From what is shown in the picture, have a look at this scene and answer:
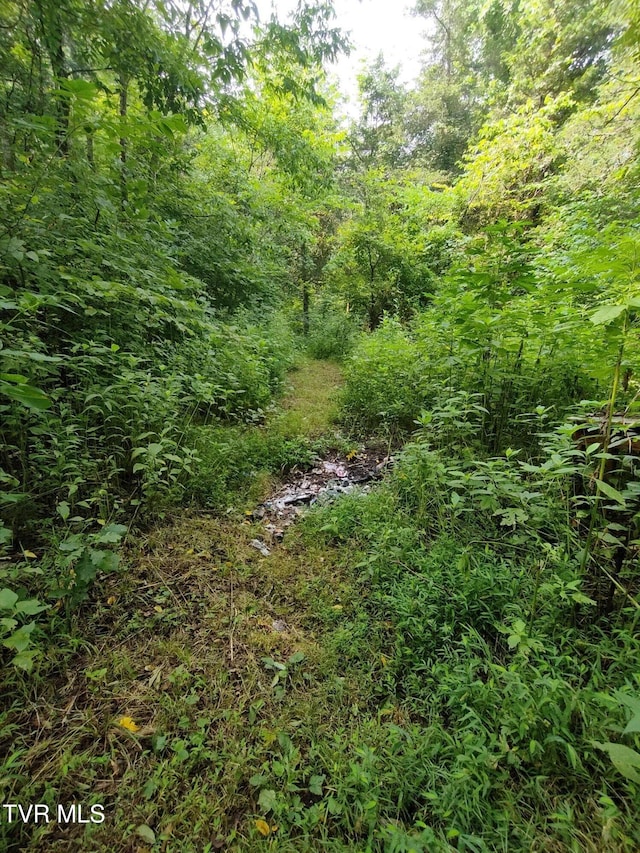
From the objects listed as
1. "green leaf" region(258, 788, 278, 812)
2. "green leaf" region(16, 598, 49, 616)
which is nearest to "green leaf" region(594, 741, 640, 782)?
"green leaf" region(258, 788, 278, 812)

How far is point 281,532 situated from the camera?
266cm

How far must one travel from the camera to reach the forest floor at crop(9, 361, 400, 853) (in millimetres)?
1156

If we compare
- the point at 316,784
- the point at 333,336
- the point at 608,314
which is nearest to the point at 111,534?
the point at 316,784

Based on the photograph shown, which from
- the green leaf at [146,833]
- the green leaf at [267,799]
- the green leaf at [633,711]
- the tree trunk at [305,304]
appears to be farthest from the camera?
the tree trunk at [305,304]

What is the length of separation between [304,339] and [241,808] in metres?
9.22

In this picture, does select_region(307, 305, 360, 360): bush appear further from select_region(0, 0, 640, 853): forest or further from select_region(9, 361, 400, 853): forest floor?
select_region(9, 361, 400, 853): forest floor

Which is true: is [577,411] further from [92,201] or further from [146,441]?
[92,201]

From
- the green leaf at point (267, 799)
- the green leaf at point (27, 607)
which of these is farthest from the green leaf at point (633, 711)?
the green leaf at point (27, 607)

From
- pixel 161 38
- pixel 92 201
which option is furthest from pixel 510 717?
pixel 161 38

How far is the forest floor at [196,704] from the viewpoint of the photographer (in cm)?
116

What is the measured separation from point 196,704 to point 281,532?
4.12ft

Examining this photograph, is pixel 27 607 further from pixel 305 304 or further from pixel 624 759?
pixel 305 304

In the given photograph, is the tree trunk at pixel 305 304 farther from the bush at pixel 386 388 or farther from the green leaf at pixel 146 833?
the green leaf at pixel 146 833

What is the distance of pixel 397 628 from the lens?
1816 mm
